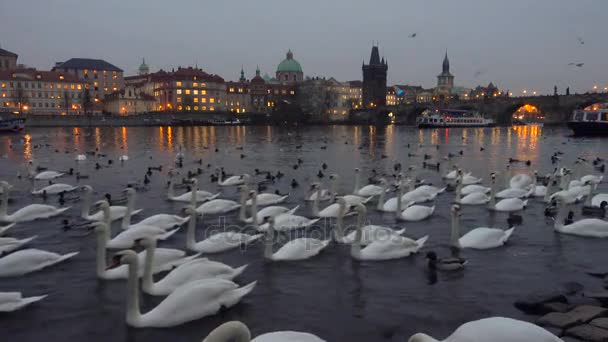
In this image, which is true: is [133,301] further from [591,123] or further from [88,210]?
[591,123]

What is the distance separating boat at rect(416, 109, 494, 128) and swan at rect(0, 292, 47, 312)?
330 ft

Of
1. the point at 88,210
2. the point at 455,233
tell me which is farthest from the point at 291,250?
the point at 88,210

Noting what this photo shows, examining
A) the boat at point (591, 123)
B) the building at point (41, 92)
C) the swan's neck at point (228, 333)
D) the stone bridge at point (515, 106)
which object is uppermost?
the building at point (41, 92)

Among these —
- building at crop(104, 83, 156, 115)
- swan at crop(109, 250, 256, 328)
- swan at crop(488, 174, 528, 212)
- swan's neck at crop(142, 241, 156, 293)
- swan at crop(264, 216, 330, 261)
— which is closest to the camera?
swan at crop(109, 250, 256, 328)

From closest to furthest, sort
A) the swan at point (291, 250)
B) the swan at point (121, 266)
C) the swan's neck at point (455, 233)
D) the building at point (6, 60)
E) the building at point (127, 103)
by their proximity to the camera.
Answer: the swan at point (121, 266) → the swan at point (291, 250) → the swan's neck at point (455, 233) → the building at point (127, 103) → the building at point (6, 60)

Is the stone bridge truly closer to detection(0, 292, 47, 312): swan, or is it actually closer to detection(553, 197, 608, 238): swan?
detection(553, 197, 608, 238): swan

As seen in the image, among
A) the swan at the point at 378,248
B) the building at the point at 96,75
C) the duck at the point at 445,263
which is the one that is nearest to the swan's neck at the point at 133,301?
the swan at the point at 378,248

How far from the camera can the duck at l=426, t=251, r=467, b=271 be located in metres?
10.1

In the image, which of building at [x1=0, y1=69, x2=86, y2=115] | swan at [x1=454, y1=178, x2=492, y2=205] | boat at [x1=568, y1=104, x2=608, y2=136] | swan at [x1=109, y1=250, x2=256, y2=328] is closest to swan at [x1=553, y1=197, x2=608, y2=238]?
swan at [x1=454, y1=178, x2=492, y2=205]

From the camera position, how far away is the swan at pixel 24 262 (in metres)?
9.66

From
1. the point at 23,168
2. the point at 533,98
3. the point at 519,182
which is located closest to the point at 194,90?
the point at 533,98

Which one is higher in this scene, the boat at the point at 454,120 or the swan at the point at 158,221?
the boat at the point at 454,120

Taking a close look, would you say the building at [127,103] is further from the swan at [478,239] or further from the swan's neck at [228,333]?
the swan's neck at [228,333]

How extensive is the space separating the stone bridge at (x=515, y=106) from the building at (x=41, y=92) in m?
88.3
